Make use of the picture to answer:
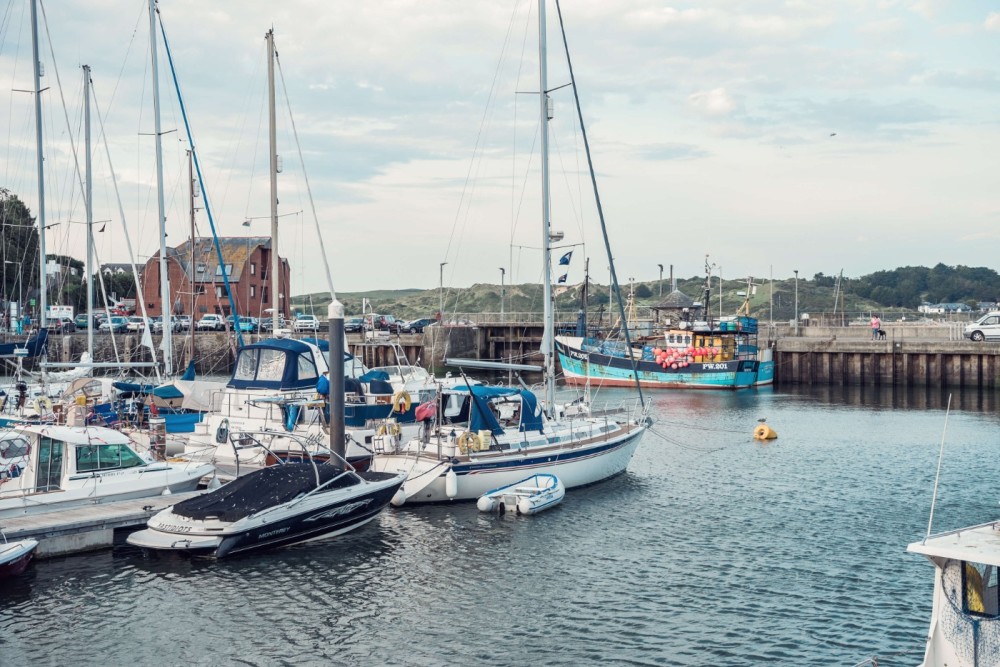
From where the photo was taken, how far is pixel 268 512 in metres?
22.9

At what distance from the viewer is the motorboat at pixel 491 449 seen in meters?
Answer: 28.4

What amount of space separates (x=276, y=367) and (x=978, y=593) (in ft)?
78.4

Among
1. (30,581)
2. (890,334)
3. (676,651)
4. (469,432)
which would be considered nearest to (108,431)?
(30,581)

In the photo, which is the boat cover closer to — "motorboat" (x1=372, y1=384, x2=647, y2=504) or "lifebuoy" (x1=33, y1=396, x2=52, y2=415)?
"motorboat" (x1=372, y1=384, x2=647, y2=504)

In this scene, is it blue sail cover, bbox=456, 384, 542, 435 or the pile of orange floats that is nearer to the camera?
blue sail cover, bbox=456, 384, 542, 435

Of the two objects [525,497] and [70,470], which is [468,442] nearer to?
[525,497]

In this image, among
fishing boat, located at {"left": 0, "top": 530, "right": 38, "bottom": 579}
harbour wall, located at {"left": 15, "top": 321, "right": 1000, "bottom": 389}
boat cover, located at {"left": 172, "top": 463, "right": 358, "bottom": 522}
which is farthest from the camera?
harbour wall, located at {"left": 15, "top": 321, "right": 1000, "bottom": 389}

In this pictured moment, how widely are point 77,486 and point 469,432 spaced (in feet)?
36.7

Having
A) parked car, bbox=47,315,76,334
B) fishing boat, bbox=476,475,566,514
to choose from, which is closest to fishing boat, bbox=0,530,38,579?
fishing boat, bbox=476,475,566,514

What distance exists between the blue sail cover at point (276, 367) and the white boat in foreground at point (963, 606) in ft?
75.0

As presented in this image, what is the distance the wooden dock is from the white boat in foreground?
18.7 meters

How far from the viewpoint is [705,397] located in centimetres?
6788

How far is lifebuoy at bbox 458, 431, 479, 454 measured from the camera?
28953mm

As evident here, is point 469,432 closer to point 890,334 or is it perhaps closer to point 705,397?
point 705,397
